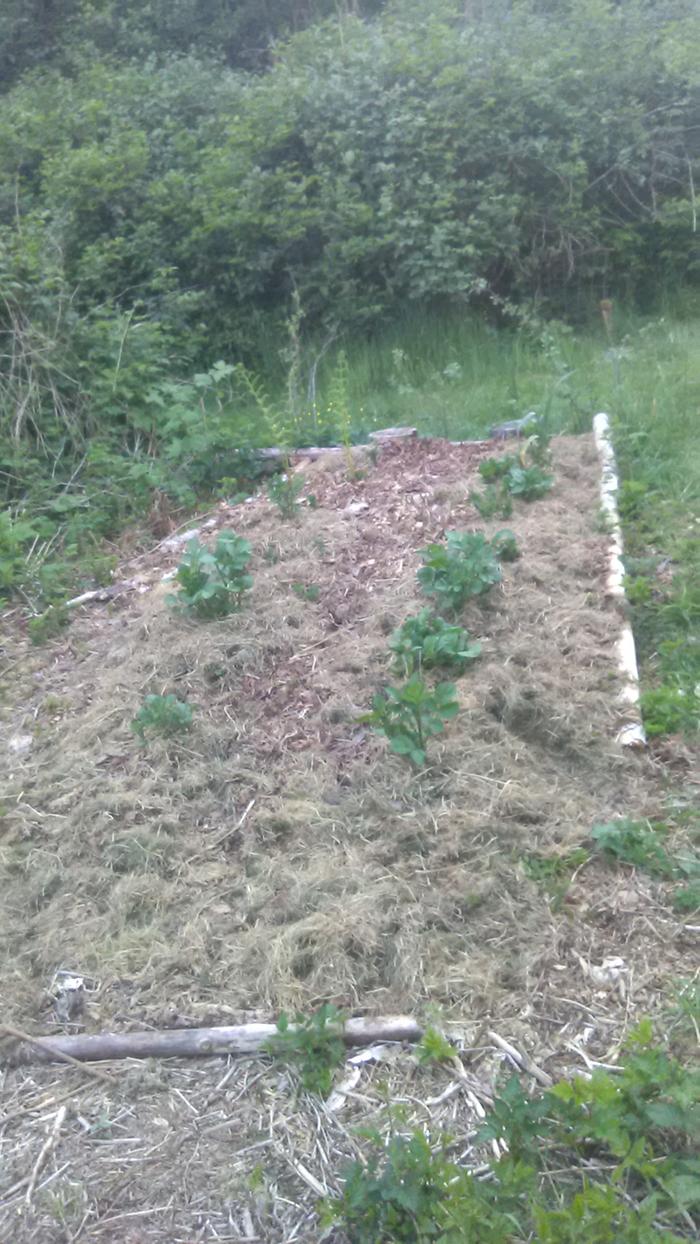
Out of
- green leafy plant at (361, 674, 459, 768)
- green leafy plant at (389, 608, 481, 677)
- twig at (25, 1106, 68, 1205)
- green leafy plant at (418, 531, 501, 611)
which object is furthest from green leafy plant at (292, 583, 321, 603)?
twig at (25, 1106, 68, 1205)

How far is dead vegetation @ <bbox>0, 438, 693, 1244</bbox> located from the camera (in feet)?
10.7

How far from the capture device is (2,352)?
25.3 feet

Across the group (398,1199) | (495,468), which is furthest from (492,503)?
(398,1199)

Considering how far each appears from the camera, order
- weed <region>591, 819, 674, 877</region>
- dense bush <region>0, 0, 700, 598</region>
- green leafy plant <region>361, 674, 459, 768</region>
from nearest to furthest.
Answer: weed <region>591, 819, 674, 877</region>
green leafy plant <region>361, 674, 459, 768</region>
dense bush <region>0, 0, 700, 598</region>

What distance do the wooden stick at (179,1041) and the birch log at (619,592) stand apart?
1500 millimetres

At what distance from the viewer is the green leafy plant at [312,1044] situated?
11.0 feet

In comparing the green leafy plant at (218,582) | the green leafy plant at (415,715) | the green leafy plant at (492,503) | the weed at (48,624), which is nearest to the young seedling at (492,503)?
the green leafy plant at (492,503)

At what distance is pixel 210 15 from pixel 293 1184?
1577 centimetres

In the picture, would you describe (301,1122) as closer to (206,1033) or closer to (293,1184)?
(293,1184)

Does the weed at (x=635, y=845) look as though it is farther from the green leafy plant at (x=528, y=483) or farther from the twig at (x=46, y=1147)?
the green leafy plant at (x=528, y=483)

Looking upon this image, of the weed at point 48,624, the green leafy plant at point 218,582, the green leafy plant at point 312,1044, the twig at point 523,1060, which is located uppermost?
the green leafy plant at point 218,582

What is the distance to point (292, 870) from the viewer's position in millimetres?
3994

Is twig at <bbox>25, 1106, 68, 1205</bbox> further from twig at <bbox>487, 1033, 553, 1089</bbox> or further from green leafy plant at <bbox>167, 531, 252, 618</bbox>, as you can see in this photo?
green leafy plant at <bbox>167, 531, 252, 618</bbox>

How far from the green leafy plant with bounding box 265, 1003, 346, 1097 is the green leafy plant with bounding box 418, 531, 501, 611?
1.99 m
